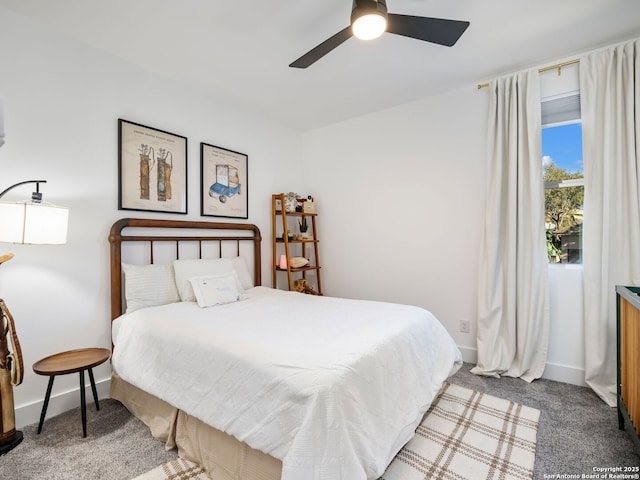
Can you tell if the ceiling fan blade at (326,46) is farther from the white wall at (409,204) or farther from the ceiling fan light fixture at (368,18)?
the white wall at (409,204)

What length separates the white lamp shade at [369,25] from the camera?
1.54 metres

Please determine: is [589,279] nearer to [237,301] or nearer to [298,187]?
[237,301]

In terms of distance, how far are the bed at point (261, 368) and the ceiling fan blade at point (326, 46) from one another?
5.32 ft

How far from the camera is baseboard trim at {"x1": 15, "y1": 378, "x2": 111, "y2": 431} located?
1.97 m

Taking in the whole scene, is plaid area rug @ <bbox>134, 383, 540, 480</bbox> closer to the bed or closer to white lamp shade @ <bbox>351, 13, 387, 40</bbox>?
the bed

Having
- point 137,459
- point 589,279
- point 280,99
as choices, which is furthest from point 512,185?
point 137,459

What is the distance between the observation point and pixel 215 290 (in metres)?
2.50

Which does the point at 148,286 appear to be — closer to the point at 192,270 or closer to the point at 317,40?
→ the point at 192,270

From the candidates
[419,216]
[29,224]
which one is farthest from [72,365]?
[419,216]

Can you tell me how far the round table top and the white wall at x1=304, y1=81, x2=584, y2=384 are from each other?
8.13 ft

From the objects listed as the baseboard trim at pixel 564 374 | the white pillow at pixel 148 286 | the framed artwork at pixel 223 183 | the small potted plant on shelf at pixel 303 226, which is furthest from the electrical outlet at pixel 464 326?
the white pillow at pixel 148 286

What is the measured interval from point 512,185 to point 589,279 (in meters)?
0.90

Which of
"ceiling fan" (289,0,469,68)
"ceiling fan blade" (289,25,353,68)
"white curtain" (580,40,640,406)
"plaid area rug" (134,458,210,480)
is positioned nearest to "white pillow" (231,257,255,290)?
"plaid area rug" (134,458,210,480)

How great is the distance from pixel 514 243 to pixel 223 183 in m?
2.72
